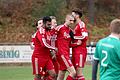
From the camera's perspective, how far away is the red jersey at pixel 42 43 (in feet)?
43.5

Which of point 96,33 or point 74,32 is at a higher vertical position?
point 74,32

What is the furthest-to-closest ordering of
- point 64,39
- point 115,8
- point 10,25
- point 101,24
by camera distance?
1. point 115,8
2. point 101,24
3. point 10,25
4. point 64,39

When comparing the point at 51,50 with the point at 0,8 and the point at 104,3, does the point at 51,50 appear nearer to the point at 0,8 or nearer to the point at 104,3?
the point at 0,8

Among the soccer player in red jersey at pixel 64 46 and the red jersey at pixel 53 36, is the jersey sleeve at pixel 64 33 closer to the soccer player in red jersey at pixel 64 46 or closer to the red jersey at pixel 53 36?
the soccer player in red jersey at pixel 64 46

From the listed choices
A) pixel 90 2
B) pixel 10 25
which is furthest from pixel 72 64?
pixel 90 2

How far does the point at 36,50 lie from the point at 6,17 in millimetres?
21401

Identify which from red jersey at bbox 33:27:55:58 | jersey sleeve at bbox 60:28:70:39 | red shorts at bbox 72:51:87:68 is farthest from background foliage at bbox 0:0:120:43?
jersey sleeve at bbox 60:28:70:39

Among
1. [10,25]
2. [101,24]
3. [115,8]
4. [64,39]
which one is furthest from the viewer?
[115,8]

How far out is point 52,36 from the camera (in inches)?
535

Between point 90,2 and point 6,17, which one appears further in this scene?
point 90,2

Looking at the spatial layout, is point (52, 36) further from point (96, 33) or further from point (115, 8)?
point (115, 8)

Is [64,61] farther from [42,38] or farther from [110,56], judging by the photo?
[110,56]

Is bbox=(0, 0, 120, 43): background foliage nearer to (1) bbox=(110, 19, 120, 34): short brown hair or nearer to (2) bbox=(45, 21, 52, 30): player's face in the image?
(2) bbox=(45, 21, 52, 30): player's face

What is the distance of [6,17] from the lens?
3469 centimetres
